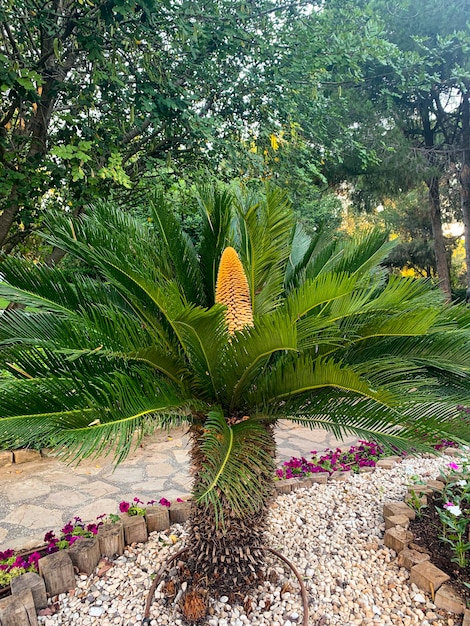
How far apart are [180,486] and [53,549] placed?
156cm

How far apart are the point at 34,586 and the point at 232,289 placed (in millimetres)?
1635

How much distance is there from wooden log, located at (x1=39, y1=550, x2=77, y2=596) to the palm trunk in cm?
63

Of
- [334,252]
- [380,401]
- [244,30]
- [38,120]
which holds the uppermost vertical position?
[244,30]

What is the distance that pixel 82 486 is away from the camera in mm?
3701

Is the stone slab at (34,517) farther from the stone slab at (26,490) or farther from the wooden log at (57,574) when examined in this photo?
the wooden log at (57,574)

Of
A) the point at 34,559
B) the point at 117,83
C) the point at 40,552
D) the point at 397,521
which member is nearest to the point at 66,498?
the point at 40,552

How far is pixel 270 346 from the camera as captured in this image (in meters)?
1.33

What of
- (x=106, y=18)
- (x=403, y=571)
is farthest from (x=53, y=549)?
(x=106, y=18)

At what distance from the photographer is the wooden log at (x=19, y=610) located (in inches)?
68.6

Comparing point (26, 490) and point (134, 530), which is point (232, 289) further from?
point (26, 490)

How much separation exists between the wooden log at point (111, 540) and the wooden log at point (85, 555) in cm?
3

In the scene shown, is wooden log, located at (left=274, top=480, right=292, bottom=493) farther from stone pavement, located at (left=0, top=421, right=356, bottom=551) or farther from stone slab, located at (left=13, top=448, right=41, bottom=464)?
stone slab, located at (left=13, top=448, right=41, bottom=464)

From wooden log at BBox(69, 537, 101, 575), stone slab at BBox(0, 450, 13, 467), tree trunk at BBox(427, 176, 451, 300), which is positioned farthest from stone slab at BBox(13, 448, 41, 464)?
tree trunk at BBox(427, 176, 451, 300)

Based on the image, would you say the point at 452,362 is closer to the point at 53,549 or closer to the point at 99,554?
the point at 99,554
